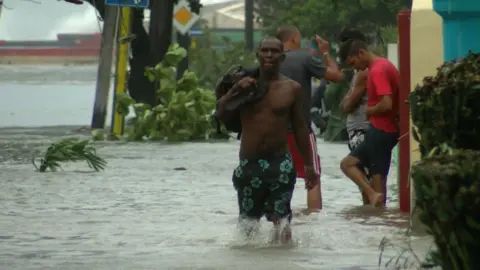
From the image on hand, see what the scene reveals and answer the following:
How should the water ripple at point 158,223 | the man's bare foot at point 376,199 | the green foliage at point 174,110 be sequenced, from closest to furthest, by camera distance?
the water ripple at point 158,223
the man's bare foot at point 376,199
the green foliage at point 174,110

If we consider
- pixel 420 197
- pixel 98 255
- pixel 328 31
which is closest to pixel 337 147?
A: pixel 98 255

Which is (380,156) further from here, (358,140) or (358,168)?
(358,140)

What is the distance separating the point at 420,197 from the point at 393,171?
37.6 ft

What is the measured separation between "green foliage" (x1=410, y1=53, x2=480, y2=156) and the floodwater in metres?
1.52

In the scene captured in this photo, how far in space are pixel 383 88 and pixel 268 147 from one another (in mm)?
2354

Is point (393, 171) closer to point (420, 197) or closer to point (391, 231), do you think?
point (391, 231)

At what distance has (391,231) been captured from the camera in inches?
481

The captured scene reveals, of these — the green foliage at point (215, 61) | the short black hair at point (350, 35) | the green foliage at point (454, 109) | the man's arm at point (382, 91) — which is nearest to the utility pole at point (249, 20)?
the green foliage at point (215, 61)

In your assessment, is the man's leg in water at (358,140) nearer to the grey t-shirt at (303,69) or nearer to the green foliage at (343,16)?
the grey t-shirt at (303,69)

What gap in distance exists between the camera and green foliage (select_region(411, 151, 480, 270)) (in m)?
7.66

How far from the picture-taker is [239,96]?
11078 mm

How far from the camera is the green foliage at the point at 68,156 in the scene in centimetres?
1975

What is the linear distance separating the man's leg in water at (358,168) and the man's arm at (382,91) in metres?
0.50

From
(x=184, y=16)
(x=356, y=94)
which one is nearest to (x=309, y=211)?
(x=356, y=94)
